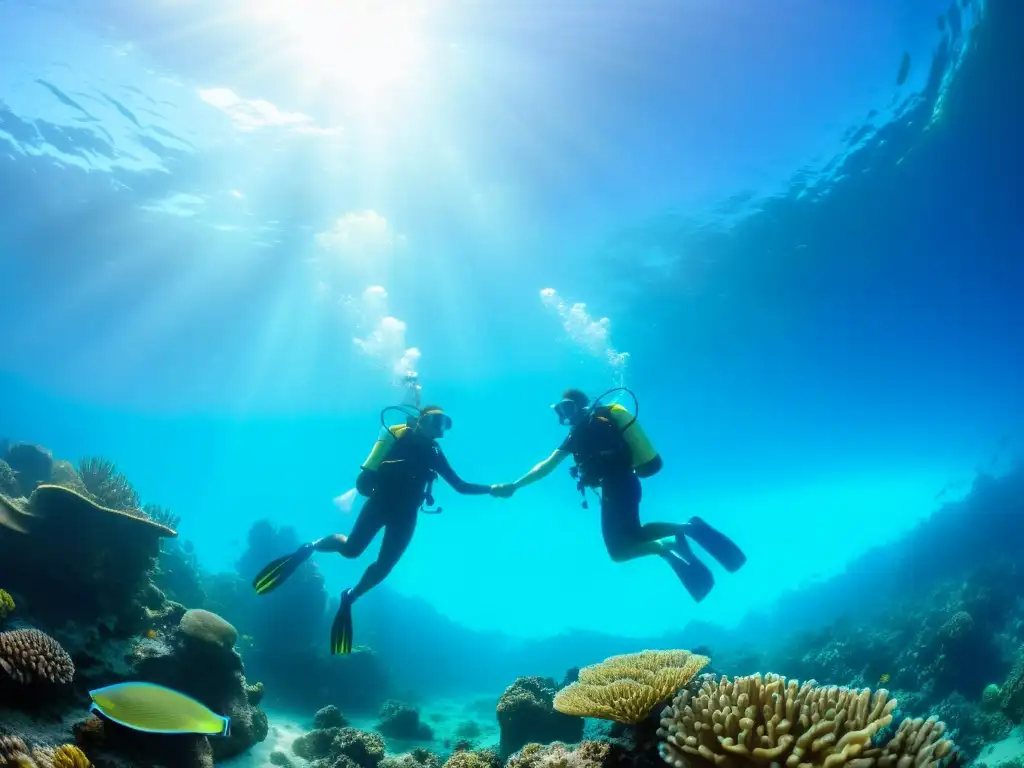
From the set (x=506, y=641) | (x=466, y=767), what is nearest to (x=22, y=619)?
(x=466, y=767)

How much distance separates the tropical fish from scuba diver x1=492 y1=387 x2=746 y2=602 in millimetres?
5994

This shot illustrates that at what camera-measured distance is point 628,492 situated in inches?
348

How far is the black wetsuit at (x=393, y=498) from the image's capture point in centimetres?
878

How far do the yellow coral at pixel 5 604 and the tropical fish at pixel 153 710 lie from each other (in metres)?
4.81

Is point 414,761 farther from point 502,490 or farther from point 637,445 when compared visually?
point 637,445

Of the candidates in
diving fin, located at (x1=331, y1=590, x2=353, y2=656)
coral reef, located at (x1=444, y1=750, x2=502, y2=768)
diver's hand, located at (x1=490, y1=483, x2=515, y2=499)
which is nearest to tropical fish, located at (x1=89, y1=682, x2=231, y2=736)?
coral reef, located at (x1=444, y1=750, x2=502, y2=768)

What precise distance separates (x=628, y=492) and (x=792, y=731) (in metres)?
6.04

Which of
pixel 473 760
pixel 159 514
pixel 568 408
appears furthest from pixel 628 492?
pixel 159 514

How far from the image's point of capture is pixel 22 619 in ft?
20.6

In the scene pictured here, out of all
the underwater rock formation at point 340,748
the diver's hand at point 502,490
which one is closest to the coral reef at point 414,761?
the underwater rock formation at point 340,748

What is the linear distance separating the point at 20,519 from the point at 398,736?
9868 millimetres

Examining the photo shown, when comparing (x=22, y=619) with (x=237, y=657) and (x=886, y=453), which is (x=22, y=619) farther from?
(x=886, y=453)

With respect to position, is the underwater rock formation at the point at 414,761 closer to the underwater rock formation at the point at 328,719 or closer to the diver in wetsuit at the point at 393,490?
the diver in wetsuit at the point at 393,490

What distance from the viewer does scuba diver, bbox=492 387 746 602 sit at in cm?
870
